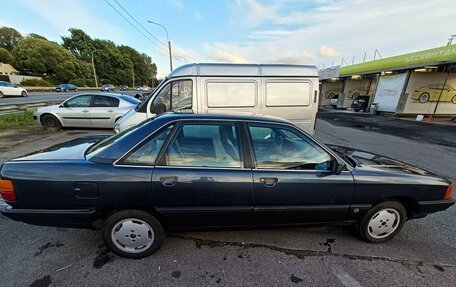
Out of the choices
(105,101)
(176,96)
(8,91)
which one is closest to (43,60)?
(8,91)

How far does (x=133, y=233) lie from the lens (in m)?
2.30

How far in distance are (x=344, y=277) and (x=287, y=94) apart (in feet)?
15.0

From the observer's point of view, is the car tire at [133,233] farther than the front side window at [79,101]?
No

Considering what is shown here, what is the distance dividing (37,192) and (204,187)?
1549 millimetres

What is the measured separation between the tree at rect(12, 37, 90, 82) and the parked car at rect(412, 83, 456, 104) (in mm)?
64143

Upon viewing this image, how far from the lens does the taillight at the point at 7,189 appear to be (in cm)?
209

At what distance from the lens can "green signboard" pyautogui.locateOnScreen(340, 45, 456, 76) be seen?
13.4 m

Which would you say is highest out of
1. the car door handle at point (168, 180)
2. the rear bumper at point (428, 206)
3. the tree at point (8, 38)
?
the tree at point (8, 38)

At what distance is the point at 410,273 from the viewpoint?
226 centimetres

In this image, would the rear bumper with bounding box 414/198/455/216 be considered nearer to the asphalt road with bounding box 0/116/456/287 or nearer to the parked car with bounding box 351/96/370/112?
the asphalt road with bounding box 0/116/456/287

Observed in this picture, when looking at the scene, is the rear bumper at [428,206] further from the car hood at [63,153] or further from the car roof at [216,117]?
the car hood at [63,153]

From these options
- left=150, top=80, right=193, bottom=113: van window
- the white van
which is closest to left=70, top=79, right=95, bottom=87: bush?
the white van

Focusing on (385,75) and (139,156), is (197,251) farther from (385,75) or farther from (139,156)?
(385,75)

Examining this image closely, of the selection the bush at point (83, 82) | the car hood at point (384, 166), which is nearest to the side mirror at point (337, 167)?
the car hood at point (384, 166)
